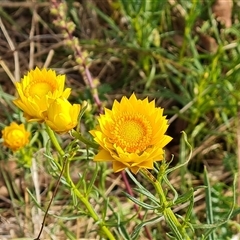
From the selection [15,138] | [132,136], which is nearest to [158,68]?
[15,138]

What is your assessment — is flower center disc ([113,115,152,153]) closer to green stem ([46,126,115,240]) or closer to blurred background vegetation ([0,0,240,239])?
green stem ([46,126,115,240])

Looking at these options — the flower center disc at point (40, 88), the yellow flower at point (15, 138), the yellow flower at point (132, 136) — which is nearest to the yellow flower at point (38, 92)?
the flower center disc at point (40, 88)

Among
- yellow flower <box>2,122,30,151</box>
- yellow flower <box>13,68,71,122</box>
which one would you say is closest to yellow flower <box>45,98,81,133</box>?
yellow flower <box>13,68,71,122</box>

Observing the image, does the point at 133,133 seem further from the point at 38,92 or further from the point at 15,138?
the point at 15,138

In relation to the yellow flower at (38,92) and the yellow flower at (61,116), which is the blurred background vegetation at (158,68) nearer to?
the yellow flower at (38,92)

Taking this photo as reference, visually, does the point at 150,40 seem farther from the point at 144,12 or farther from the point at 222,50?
the point at 222,50

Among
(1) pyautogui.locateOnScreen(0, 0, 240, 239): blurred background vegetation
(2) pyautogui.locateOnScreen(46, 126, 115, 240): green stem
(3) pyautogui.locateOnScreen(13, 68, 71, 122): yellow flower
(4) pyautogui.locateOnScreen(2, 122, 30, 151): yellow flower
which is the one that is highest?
(1) pyautogui.locateOnScreen(0, 0, 240, 239): blurred background vegetation

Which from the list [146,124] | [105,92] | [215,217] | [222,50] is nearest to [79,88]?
[105,92]
